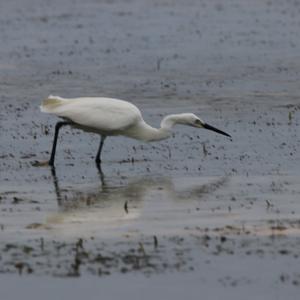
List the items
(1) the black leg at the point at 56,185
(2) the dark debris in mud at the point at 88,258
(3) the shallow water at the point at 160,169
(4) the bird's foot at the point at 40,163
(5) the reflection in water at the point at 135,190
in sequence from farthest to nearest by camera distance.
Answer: (4) the bird's foot at the point at 40,163
(1) the black leg at the point at 56,185
(5) the reflection in water at the point at 135,190
(3) the shallow water at the point at 160,169
(2) the dark debris in mud at the point at 88,258

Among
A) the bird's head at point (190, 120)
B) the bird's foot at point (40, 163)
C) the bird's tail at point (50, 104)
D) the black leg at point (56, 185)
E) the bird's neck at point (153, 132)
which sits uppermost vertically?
the bird's tail at point (50, 104)

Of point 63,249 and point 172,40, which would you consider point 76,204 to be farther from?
point 172,40

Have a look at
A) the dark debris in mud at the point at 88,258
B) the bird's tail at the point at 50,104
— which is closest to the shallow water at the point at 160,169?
the dark debris in mud at the point at 88,258

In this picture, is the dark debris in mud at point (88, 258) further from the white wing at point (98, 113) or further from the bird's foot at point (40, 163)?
the white wing at point (98, 113)

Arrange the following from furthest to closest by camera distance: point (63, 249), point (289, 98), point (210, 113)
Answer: point (289, 98) → point (210, 113) → point (63, 249)

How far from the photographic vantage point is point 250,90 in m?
21.7

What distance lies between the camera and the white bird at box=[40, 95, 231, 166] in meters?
15.6

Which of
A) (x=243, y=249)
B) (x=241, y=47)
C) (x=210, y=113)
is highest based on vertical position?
(x=241, y=47)

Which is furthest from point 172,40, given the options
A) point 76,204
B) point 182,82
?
point 76,204

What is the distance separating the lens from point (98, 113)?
51.4 ft

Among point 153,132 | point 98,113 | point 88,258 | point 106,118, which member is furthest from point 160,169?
point 88,258

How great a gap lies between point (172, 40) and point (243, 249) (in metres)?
18.6

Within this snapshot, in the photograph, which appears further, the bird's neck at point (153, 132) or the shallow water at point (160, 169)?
the bird's neck at point (153, 132)

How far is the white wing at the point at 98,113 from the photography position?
15.6m
